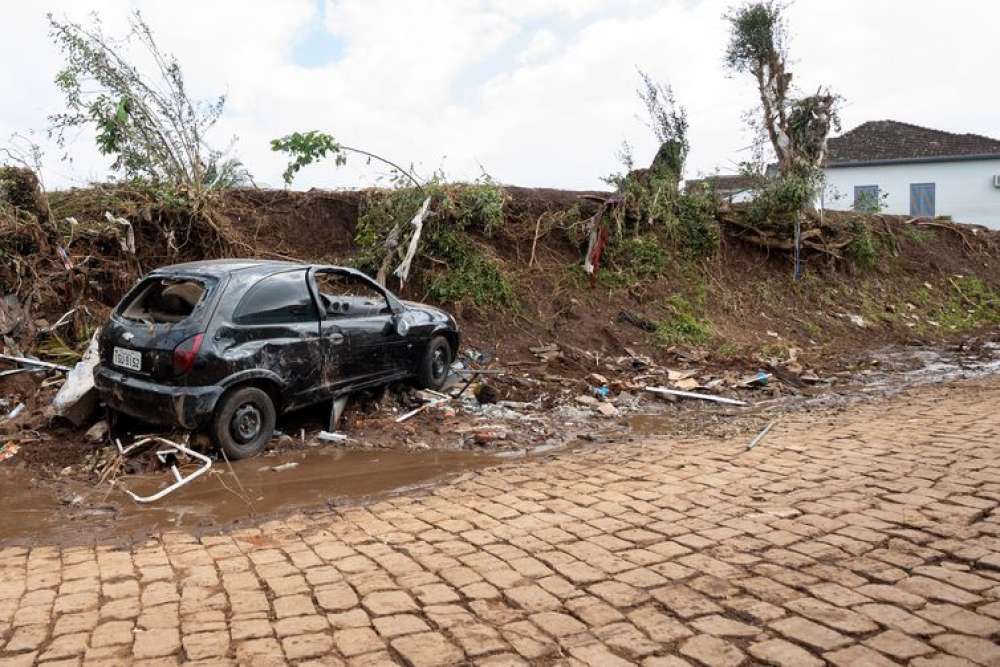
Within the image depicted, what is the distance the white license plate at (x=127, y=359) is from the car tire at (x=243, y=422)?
743 millimetres

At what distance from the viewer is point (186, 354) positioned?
5.62 m

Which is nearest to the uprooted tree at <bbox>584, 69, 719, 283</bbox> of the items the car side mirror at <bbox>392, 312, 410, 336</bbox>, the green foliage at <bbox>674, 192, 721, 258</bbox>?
the green foliage at <bbox>674, 192, 721, 258</bbox>

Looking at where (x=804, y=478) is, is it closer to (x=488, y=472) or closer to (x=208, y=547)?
(x=488, y=472)

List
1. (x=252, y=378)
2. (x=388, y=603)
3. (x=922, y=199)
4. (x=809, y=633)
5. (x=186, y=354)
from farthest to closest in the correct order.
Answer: (x=922, y=199), (x=252, y=378), (x=186, y=354), (x=388, y=603), (x=809, y=633)

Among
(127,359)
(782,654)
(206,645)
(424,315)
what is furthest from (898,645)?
(424,315)

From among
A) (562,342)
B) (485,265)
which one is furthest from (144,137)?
(562,342)

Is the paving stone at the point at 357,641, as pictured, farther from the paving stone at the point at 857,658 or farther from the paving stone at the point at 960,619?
the paving stone at the point at 960,619

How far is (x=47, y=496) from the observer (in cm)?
521

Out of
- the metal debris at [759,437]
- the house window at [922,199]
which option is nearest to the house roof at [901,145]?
the house window at [922,199]

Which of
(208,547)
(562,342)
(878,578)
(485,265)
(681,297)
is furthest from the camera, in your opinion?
(681,297)

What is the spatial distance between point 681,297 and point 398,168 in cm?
557

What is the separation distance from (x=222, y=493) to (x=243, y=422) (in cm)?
89

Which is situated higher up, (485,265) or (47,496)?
(485,265)

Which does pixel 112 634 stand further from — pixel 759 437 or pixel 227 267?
pixel 759 437
